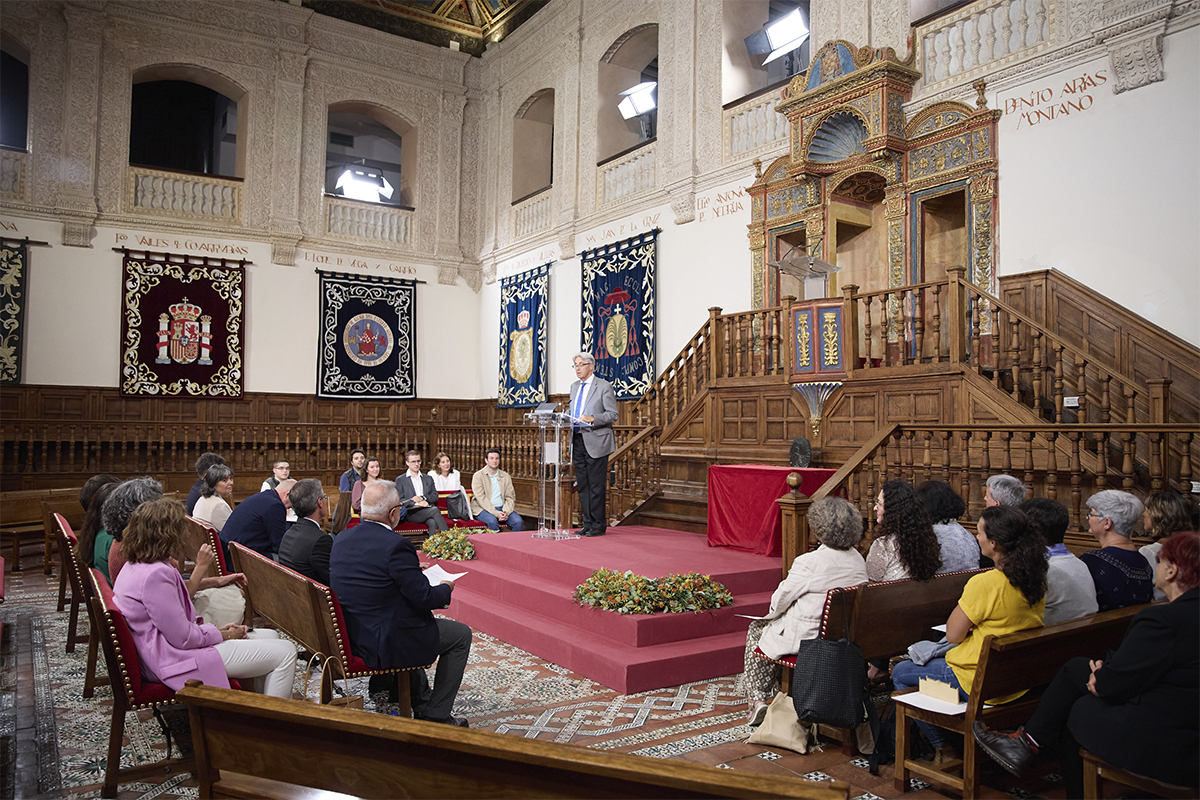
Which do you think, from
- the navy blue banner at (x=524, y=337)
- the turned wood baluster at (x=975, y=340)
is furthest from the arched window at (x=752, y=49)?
the turned wood baluster at (x=975, y=340)

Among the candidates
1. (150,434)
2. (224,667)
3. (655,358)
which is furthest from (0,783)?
(150,434)

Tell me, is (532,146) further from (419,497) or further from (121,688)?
(121,688)

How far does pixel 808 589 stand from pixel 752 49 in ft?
28.0

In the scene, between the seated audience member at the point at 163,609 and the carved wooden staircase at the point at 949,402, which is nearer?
the seated audience member at the point at 163,609

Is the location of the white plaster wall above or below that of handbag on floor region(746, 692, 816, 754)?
above

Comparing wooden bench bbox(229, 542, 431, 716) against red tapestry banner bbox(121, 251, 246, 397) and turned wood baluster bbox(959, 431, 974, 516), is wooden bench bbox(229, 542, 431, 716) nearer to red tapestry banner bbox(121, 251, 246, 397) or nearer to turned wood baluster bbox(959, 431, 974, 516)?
turned wood baluster bbox(959, 431, 974, 516)

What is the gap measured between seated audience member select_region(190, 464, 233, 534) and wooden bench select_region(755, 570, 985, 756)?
3.87 metres

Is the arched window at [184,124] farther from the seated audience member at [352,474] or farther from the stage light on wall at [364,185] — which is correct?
the seated audience member at [352,474]

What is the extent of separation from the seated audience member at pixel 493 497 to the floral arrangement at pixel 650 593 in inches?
152

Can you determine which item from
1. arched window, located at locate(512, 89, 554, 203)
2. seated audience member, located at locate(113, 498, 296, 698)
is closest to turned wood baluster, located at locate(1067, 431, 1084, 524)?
seated audience member, located at locate(113, 498, 296, 698)

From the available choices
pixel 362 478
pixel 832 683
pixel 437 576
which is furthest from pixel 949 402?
pixel 362 478

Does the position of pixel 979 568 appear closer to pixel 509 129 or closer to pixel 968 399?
pixel 968 399

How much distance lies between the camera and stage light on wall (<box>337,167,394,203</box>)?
51.3 ft

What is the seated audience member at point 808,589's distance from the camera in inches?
138
